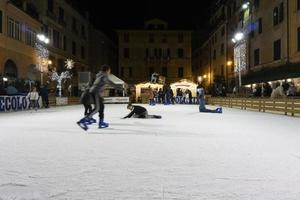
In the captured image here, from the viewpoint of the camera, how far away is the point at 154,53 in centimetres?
8569

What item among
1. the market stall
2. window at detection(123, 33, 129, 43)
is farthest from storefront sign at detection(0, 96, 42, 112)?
window at detection(123, 33, 129, 43)

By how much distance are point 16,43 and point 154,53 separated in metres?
48.4

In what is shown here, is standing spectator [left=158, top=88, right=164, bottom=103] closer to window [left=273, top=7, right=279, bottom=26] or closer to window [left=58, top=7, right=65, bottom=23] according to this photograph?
window [left=58, top=7, right=65, bottom=23]

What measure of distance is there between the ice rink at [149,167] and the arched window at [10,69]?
25.9 meters

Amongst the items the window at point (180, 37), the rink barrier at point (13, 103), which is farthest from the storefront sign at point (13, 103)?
the window at point (180, 37)

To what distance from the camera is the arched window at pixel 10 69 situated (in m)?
36.7

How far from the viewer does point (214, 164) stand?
767 cm

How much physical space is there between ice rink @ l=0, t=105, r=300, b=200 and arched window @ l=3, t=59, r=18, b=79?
85.0 ft

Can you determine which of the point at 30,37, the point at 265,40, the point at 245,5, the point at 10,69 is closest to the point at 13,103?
the point at 10,69

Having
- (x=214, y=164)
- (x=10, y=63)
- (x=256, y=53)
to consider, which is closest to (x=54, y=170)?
(x=214, y=164)

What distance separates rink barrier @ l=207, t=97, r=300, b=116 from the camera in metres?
23.3

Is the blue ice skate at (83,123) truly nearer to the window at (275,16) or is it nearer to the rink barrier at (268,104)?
the rink barrier at (268,104)

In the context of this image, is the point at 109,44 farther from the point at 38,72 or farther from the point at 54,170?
the point at 54,170

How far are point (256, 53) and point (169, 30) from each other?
38.9 meters
